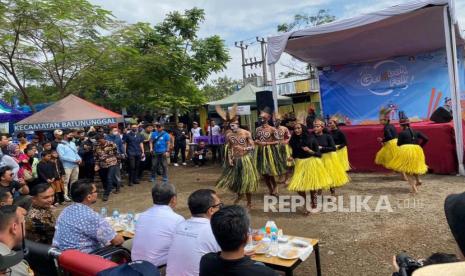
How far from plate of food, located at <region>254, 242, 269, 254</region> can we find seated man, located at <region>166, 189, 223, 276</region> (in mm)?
768

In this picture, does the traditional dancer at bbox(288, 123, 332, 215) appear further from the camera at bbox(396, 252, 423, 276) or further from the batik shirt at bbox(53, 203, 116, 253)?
the camera at bbox(396, 252, 423, 276)

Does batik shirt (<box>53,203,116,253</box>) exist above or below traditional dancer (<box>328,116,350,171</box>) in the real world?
below

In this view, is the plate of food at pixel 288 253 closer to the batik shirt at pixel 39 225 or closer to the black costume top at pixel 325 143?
the batik shirt at pixel 39 225

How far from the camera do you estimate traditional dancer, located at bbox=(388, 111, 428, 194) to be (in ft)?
21.7

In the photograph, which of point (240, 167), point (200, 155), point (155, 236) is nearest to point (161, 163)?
point (200, 155)

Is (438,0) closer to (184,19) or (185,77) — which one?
(185,77)

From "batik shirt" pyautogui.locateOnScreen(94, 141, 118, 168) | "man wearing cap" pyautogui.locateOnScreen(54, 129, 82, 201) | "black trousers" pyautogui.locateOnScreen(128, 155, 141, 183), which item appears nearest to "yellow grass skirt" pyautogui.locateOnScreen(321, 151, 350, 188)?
"batik shirt" pyautogui.locateOnScreen(94, 141, 118, 168)

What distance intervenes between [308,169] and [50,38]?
8.29 metres

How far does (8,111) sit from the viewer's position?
1588 centimetres

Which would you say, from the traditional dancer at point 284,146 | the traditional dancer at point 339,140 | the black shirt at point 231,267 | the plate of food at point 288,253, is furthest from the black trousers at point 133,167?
the black shirt at point 231,267

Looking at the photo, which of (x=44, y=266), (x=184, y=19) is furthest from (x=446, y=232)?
(x=184, y=19)

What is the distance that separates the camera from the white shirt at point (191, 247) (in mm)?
2559

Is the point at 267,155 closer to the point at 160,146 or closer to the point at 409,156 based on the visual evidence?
the point at 409,156

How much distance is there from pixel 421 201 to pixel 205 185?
5081 millimetres
